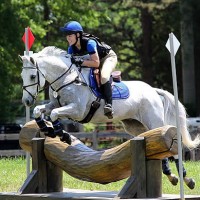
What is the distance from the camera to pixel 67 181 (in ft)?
49.3

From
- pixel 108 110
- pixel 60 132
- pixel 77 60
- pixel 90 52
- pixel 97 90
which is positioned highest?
pixel 90 52

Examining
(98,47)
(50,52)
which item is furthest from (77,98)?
(98,47)

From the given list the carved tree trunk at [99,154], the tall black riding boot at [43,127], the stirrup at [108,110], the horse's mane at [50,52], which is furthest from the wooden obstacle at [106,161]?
the horse's mane at [50,52]

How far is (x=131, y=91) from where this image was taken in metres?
13.1

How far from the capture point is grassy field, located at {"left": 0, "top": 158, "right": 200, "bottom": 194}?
13.7 metres

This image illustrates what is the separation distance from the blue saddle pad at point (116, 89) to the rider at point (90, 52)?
10cm

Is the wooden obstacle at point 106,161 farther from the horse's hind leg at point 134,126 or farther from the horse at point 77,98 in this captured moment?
the horse's hind leg at point 134,126

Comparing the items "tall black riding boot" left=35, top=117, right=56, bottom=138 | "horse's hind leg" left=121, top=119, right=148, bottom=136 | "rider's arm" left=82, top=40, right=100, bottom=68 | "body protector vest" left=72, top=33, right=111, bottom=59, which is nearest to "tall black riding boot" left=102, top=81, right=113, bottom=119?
"rider's arm" left=82, top=40, right=100, bottom=68

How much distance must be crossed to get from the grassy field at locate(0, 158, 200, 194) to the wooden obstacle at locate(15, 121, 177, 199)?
180 centimetres

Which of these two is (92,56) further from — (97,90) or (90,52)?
(97,90)

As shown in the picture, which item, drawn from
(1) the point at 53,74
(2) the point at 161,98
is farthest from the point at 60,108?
(2) the point at 161,98

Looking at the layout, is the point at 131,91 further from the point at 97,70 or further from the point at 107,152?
the point at 107,152

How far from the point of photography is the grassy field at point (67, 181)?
13695mm

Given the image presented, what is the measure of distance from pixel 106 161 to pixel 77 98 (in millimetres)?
1365
